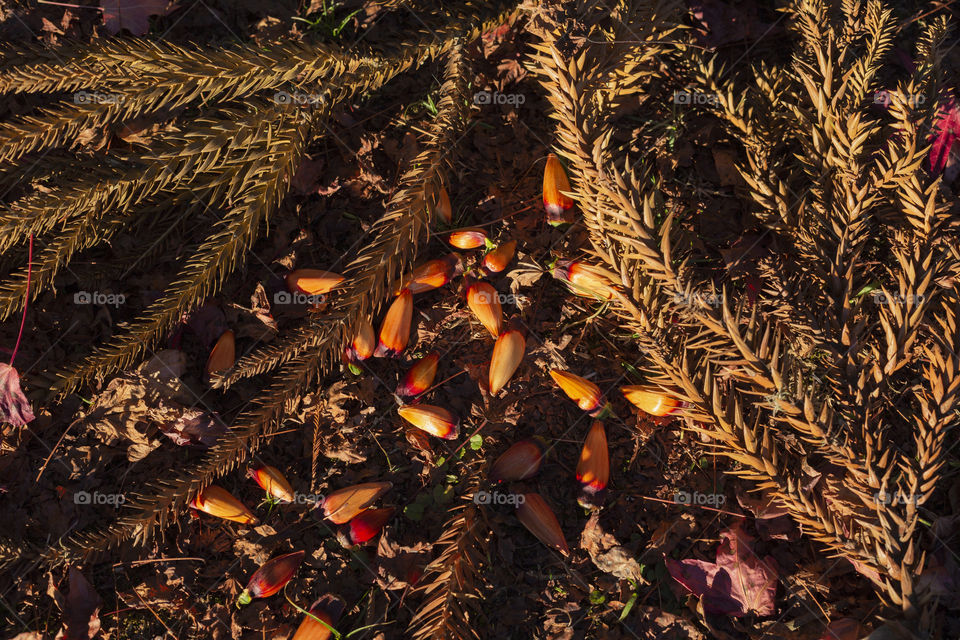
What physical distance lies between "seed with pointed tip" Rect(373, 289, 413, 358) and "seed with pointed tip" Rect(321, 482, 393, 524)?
547 mm

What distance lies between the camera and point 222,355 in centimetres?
268

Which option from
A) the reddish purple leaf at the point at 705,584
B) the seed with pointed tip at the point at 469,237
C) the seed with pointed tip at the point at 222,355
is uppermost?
the seed with pointed tip at the point at 469,237

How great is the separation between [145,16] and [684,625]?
3.47 m

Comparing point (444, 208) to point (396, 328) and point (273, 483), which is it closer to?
point (396, 328)

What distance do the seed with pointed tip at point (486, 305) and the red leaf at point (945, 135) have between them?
1.91m

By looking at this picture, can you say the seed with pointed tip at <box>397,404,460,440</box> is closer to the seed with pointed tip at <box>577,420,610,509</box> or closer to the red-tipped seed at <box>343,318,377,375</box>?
the red-tipped seed at <box>343,318,377,375</box>

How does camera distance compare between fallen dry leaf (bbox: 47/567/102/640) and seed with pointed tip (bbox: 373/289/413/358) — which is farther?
seed with pointed tip (bbox: 373/289/413/358)

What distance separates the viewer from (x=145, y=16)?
2850 mm

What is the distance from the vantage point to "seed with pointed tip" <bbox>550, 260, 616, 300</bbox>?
2.51m

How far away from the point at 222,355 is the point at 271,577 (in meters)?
0.93

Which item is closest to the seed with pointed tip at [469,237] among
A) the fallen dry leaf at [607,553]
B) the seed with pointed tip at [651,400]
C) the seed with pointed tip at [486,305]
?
the seed with pointed tip at [486,305]

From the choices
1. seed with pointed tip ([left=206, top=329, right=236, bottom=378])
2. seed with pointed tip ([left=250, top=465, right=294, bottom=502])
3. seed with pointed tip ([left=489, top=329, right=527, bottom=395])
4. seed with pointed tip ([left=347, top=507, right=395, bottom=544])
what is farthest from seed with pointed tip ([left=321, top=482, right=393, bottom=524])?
seed with pointed tip ([left=206, top=329, right=236, bottom=378])

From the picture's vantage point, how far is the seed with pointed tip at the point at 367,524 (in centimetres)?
247

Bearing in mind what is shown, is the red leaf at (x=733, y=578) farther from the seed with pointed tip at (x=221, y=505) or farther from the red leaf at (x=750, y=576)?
the seed with pointed tip at (x=221, y=505)
